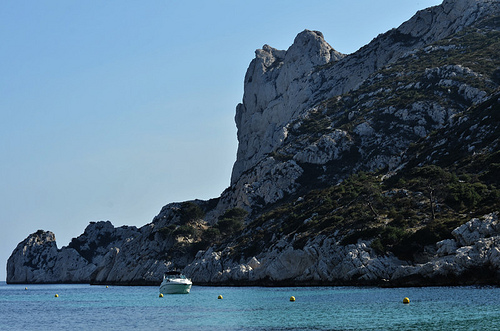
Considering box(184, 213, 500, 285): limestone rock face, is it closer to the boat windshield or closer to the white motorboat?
the boat windshield

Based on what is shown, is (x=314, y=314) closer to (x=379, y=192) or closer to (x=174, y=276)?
(x=174, y=276)

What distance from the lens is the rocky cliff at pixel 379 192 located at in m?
78.0

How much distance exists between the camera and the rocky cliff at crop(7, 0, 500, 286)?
3071 inches

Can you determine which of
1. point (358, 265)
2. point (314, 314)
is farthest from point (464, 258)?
point (314, 314)

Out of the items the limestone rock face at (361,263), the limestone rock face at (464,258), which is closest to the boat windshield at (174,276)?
the limestone rock face at (361,263)

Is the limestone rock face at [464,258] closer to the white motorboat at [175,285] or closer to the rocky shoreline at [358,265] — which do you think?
the rocky shoreline at [358,265]

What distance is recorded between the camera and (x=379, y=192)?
10150 centimetres

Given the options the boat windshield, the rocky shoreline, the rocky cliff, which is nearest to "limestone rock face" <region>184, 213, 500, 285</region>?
the rocky shoreline

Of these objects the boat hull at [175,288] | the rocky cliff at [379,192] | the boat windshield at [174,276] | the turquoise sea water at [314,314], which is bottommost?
the turquoise sea water at [314,314]

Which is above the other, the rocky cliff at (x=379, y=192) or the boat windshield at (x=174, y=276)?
the rocky cliff at (x=379, y=192)

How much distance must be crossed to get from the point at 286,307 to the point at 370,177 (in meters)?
66.2

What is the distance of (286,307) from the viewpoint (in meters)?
58.2

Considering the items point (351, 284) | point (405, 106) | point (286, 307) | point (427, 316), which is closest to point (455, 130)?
point (405, 106)

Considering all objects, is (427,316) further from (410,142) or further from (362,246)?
(410,142)
